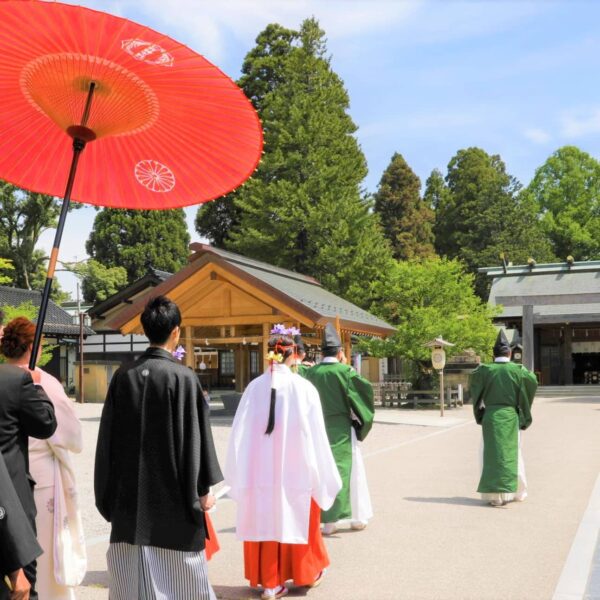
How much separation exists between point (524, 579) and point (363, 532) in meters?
1.81

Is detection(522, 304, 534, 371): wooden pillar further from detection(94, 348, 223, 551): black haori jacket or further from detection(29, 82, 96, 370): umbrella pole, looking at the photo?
detection(29, 82, 96, 370): umbrella pole

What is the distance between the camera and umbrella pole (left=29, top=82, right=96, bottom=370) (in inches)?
134

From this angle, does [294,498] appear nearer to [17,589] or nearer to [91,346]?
[17,589]

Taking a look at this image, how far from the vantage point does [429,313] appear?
26.1 meters

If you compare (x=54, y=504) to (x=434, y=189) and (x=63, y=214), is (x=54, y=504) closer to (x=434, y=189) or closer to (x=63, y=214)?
(x=63, y=214)

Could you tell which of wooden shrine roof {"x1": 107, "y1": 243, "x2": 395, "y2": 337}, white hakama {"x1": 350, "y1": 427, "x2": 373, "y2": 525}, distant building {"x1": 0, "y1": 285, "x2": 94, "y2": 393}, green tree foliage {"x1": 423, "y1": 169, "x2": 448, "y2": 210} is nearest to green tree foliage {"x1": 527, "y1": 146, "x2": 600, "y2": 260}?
green tree foliage {"x1": 423, "y1": 169, "x2": 448, "y2": 210}

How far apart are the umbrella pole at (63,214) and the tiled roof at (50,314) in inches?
1165

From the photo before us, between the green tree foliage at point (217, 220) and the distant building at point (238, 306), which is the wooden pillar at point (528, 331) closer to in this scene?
the distant building at point (238, 306)

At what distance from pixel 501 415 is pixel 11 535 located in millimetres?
6587

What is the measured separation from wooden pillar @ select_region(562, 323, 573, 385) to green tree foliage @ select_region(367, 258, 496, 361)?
1117 centimetres

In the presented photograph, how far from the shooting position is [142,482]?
376 centimetres

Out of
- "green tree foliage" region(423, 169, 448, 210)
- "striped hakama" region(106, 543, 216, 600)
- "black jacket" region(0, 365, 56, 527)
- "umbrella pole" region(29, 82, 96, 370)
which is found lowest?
"striped hakama" region(106, 543, 216, 600)

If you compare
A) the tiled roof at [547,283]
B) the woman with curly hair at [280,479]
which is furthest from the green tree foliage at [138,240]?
the woman with curly hair at [280,479]

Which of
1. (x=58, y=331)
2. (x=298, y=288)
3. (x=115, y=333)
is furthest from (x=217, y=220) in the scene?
(x=298, y=288)
